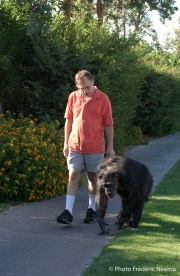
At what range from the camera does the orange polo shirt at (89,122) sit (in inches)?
336

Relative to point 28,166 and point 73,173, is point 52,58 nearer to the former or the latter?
point 28,166

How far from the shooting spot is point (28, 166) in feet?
33.6

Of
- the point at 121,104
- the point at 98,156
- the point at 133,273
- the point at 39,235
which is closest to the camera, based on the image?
the point at 133,273

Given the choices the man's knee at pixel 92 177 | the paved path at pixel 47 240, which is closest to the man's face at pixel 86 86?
the man's knee at pixel 92 177

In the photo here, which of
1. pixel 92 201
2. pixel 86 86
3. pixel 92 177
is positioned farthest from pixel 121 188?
pixel 86 86

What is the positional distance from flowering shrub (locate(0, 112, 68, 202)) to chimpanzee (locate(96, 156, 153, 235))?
215cm

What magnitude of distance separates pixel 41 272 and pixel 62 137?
226 inches

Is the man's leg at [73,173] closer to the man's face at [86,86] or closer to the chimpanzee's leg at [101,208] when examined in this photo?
the chimpanzee's leg at [101,208]

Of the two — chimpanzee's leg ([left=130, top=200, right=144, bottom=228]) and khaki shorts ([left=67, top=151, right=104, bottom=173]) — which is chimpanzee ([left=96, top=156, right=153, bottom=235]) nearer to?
chimpanzee's leg ([left=130, top=200, right=144, bottom=228])

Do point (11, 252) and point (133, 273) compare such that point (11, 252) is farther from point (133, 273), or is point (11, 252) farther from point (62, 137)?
point (62, 137)

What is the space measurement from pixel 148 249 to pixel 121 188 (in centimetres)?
119

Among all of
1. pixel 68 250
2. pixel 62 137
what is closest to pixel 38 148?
pixel 62 137

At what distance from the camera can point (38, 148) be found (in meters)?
10.5

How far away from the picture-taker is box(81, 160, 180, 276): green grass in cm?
637
